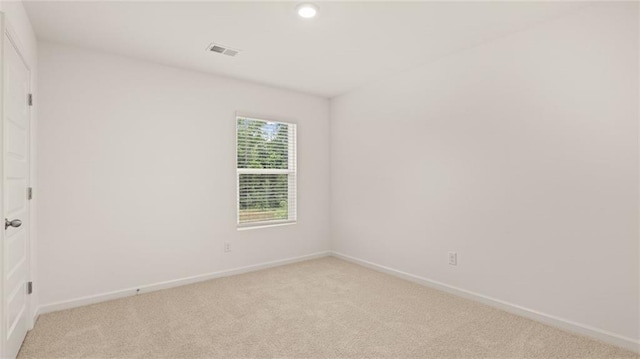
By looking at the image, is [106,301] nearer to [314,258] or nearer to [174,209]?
[174,209]

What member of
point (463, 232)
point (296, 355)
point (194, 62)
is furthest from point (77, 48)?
point (463, 232)

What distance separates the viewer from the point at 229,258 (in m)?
4.03

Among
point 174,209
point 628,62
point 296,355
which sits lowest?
point 296,355

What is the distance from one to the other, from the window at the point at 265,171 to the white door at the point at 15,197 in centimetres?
204

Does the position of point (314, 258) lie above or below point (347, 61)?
below

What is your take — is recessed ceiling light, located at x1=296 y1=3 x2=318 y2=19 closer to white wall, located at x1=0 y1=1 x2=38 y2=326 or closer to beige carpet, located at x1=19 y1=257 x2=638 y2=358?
white wall, located at x1=0 y1=1 x2=38 y2=326

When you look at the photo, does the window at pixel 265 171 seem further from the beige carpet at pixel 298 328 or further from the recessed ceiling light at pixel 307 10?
the recessed ceiling light at pixel 307 10

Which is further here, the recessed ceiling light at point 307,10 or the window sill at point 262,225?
the window sill at point 262,225

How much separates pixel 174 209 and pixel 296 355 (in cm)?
219

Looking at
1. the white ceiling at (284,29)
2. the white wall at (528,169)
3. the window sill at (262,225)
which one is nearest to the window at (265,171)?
the window sill at (262,225)

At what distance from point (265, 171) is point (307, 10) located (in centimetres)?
232

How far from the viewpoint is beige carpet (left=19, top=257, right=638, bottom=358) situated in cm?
224

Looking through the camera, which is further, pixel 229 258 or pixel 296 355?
pixel 229 258

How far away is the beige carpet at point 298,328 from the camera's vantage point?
2242 mm
